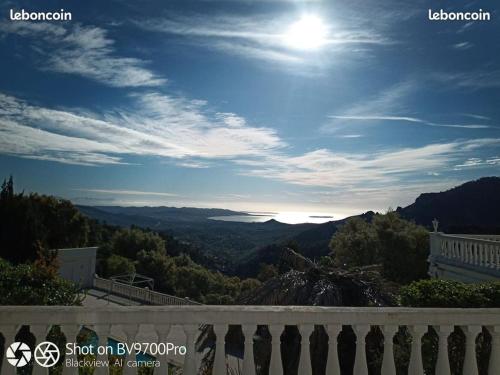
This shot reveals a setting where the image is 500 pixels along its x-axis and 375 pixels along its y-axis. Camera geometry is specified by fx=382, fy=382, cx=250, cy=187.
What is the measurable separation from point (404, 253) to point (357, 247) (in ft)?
7.30

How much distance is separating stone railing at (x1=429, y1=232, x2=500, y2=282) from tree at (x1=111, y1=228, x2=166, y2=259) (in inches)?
1349

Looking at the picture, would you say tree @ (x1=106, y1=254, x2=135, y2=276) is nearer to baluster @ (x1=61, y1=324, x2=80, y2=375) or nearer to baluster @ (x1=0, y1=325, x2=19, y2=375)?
baluster @ (x1=0, y1=325, x2=19, y2=375)

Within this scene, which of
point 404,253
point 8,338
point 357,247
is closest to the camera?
point 8,338

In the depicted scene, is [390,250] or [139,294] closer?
[139,294]

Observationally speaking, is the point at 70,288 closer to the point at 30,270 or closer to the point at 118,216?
the point at 30,270

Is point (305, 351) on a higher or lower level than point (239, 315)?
lower

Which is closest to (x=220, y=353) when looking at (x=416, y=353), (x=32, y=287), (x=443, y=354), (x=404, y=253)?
(x=416, y=353)

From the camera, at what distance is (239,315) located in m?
2.42

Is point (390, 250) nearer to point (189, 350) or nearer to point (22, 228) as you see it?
point (22, 228)

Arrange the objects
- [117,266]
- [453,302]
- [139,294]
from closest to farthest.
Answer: [453,302] < [139,294] < [117,266]

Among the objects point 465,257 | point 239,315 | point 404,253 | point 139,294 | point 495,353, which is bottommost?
point 139,294

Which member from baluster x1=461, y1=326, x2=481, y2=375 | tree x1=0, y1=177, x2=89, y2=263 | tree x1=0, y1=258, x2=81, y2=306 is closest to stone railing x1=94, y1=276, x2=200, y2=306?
tree x1=0, y1=177, x2=89, y2=263

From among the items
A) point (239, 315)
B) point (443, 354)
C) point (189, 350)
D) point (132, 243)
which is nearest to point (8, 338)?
point (189, 350)

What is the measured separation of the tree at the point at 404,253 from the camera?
18406 millimetres
